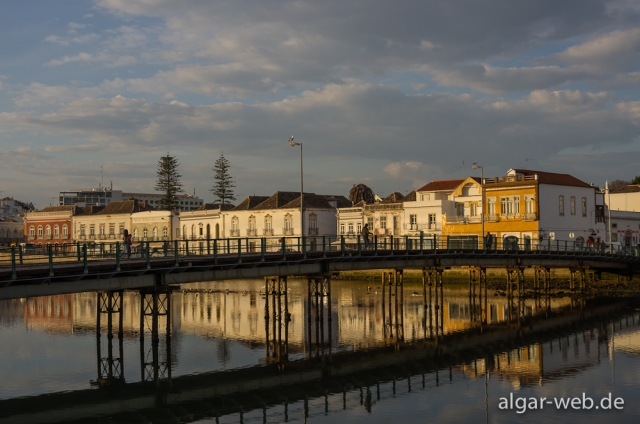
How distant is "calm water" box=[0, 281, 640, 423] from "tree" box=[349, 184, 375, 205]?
53.5 meters

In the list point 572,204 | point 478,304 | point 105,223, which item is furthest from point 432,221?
point 105,223

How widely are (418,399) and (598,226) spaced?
52.5 meters

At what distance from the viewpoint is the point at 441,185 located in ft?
262

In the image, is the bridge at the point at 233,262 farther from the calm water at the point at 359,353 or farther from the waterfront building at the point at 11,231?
the waterfront building at the point at 11,231

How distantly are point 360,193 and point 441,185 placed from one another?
30383 millimetres

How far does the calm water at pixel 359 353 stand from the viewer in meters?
24.6

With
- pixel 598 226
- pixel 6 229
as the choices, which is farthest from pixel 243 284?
pixel 6 229

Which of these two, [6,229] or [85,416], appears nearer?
[85,416]

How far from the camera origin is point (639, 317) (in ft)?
148

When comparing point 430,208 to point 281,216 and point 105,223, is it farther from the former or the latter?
point 105,223

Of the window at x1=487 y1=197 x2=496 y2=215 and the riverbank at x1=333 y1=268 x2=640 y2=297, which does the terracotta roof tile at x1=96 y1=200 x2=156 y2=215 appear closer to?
the riverbank at x1=333 y1=268 x2=640 y2=297

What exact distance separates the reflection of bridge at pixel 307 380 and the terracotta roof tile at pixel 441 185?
1609 inches

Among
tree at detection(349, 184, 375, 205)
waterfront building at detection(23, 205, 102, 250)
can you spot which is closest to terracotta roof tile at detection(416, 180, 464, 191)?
tree at detection(349, 184, 375, 205)

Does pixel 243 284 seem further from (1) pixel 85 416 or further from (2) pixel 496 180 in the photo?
(1) pixel 85 416
